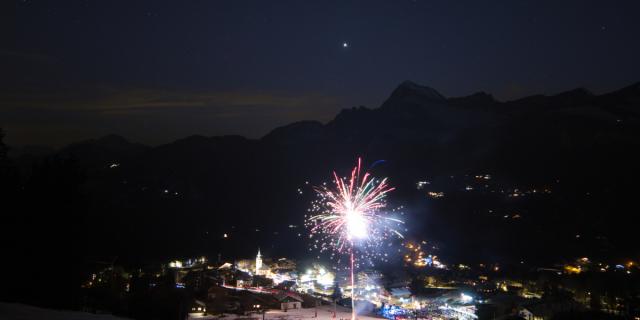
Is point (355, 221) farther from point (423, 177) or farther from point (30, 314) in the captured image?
point (423, 177)

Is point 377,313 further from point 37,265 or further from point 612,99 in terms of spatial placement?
point 612,99

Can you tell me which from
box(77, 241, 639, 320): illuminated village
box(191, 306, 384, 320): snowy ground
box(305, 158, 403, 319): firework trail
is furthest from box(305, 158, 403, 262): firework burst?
box(77, 241, 639, 320): illuminated village

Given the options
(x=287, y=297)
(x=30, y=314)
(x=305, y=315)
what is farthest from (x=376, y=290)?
(x=30, y=314)

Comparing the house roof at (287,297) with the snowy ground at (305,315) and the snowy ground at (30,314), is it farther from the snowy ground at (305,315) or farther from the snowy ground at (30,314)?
the snowy ground at (30,314)

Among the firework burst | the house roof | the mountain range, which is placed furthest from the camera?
the mountain range

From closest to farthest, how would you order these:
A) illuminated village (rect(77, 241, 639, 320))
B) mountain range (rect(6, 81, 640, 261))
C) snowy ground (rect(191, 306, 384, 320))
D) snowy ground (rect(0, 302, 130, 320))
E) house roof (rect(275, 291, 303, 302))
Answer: snowy ground (rect(0, 302, 130, 320)), snowy ground (rect(191, 306, 384, 320)), illuminated village (rect(77, 241, 639, 320)), house roof (rect(275, 291, 303, 302)), mountain range (rect(6, 81, 640, 261))

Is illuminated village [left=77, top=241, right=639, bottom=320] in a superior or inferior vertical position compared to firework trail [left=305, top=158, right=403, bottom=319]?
inferior

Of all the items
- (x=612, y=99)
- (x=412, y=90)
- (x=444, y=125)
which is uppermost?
(x=412, y=90)

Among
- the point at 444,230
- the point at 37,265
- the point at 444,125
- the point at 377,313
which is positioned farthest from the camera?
the point at 444,125

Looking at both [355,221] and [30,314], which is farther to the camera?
[355,221]

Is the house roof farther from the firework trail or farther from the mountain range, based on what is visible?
the mountain range

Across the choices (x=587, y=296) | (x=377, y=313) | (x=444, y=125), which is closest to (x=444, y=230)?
(x=587, y=296)
